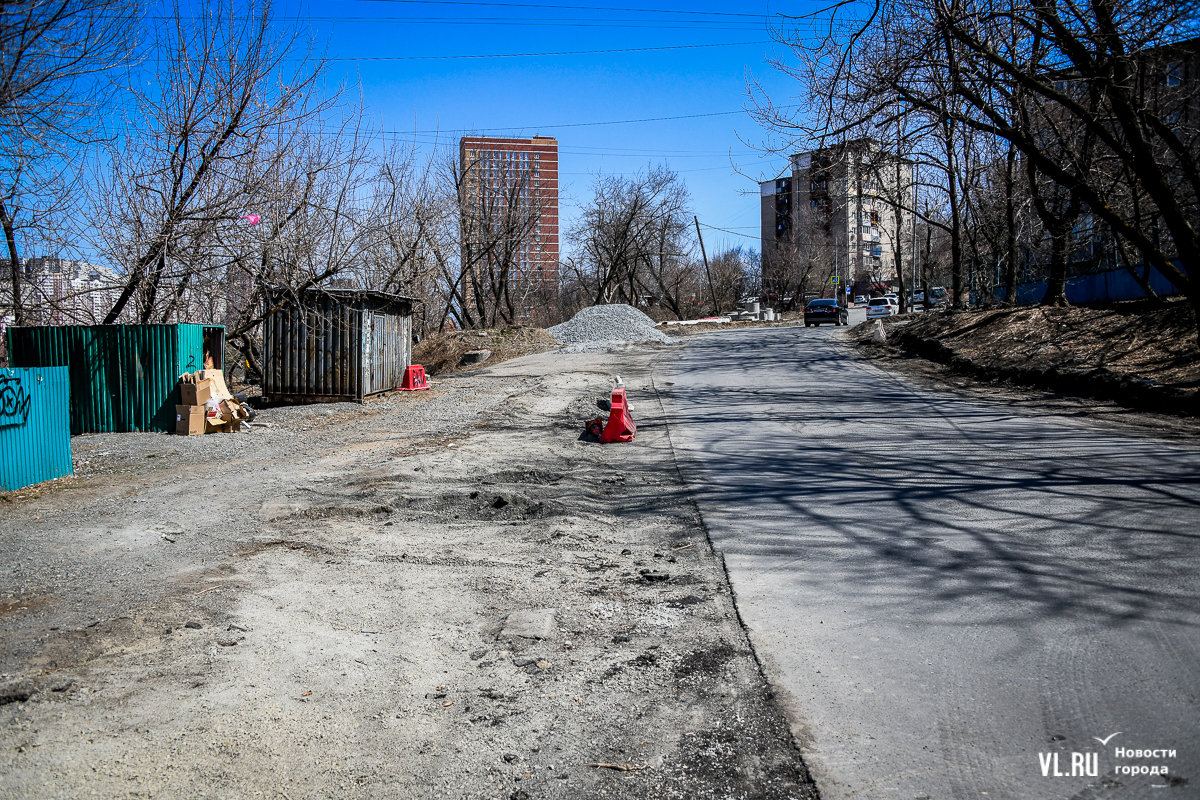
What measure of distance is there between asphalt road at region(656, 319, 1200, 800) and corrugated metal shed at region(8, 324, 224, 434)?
27.6 ft

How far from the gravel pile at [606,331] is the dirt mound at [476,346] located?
1.31 meters

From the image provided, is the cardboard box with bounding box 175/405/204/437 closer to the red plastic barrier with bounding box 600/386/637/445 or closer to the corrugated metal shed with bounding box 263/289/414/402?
the corrugated metal shed with bounding box 263/289/414/402

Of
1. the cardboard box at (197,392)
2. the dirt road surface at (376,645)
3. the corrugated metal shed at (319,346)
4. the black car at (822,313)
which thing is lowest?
the dirt road surface at (376,645)

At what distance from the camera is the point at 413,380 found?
1766 cm

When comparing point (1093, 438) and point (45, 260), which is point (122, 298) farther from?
point (1093, 438)

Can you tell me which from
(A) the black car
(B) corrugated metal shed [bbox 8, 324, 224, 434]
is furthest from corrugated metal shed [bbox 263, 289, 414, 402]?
(A) the black car

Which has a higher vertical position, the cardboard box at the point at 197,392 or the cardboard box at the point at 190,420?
the cardboard box at the point at 197,392

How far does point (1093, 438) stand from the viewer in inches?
360

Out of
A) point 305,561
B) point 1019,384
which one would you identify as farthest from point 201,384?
point 1019,384

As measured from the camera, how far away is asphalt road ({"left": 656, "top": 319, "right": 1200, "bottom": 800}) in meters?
2.88

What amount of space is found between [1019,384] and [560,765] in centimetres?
1525

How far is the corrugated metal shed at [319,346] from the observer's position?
15.5 m

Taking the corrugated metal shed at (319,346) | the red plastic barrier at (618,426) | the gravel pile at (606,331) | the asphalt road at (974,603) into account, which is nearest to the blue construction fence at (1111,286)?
the gravel pile at (606,331)

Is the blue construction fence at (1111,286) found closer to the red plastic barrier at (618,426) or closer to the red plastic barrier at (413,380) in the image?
the red plastic barrier at (413,380)
